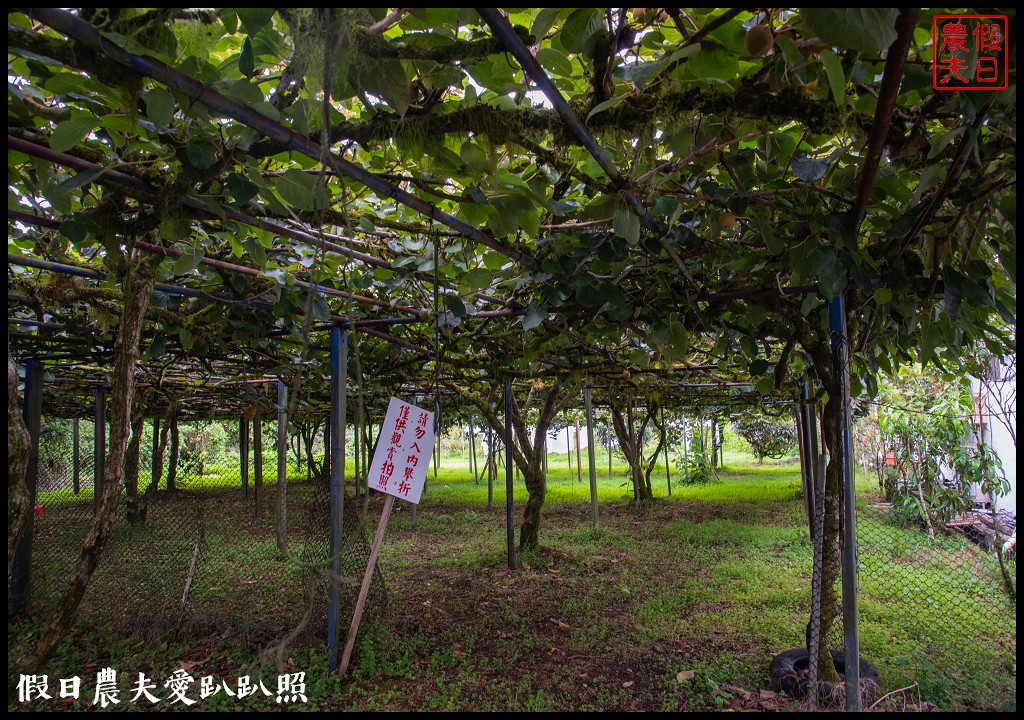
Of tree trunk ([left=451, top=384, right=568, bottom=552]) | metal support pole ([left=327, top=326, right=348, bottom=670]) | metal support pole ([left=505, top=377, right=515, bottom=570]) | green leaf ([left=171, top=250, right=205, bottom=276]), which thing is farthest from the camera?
tree trunk ([left=451, top=384, right=568, bottom=552])

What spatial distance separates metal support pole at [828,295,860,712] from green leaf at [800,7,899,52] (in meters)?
1.32

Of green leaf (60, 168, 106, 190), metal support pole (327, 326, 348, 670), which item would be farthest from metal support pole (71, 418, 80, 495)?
green leaf (60, 168, 106, 190)

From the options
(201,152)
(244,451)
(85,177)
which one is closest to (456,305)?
(201,152)

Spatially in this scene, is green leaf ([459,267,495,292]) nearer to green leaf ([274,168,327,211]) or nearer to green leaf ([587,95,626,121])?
green leaf ([274,168,327,211])

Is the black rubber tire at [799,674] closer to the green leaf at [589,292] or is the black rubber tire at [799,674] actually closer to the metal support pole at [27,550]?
the green leaf at [589,292]

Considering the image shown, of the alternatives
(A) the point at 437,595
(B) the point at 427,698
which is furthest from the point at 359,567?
(B) the point at 427,698

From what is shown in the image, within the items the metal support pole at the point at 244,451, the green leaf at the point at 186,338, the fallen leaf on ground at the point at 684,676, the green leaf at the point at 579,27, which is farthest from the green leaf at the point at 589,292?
the metal support pole at the point at 244,451

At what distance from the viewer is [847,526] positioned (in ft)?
6.49

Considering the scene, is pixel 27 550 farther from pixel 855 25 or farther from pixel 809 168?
pixel 855 25

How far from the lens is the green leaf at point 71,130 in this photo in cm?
133

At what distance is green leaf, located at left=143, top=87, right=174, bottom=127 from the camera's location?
3.93ft

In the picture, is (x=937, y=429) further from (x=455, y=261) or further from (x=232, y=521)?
(x=232, y=521)

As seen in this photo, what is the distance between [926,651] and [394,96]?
4.16 meters

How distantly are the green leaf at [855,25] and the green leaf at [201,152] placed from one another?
4.41ft
